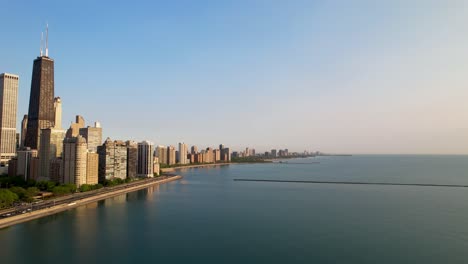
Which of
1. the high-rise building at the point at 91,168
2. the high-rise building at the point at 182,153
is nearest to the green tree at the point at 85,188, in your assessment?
the high-rise building at the point at 91,168

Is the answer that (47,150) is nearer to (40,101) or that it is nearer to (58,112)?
(40,101)

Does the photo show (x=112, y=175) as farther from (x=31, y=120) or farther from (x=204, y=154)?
(x=204, y=154)

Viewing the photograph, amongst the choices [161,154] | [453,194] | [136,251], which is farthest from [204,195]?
[161,154]

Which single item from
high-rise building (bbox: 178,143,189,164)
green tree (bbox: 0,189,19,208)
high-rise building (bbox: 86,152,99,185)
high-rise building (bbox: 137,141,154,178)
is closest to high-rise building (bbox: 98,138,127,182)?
high-rise building (bbox: 86,152,99,185)

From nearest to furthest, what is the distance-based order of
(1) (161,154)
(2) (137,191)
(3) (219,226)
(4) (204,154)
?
(3) (219,226) → (2) (137,191) → (1) (161,154) → (4) (204,154)

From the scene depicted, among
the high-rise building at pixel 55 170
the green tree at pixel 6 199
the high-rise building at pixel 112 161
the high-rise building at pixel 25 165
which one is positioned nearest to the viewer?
the green tree at pixel 6 199

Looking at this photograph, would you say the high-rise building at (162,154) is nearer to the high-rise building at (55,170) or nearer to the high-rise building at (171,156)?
the high-rise building at (171,156)
